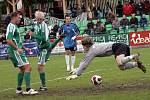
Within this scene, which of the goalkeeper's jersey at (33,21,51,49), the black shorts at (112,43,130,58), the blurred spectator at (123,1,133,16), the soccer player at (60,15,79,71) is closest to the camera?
the black shorts at (112,43,130,58)

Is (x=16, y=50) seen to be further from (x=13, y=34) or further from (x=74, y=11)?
(x=74, y=11)

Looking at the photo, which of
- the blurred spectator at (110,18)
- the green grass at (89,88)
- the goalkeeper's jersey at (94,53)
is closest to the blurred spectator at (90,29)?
the blurred spectator at (110,18)

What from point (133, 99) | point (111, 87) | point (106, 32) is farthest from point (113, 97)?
point (106, 32)

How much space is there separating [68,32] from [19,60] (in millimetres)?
8287

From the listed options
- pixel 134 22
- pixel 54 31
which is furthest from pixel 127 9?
pixel 54 31

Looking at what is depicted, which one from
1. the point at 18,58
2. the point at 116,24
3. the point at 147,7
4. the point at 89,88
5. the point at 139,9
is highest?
the point at 147,7

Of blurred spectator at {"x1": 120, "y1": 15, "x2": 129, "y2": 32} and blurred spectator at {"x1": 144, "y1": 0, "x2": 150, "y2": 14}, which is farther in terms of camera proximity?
blurred spectator at {"x1": 144, "y1": 0, "x2": 150, "y2": 14}

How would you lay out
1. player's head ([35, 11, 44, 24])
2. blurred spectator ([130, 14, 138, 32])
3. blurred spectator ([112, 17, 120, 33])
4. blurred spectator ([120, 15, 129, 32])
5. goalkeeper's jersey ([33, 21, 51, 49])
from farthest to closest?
blurred spectator ([112, 17, 120, 33]) < blurred spectator ([120, 15, 129, 32]) < blurred spectator ([130, 14, 138, 32]) < goalkeeper's jersey ([33, 21, 51, 49]) < player's head ([35, 11, 44, 24])

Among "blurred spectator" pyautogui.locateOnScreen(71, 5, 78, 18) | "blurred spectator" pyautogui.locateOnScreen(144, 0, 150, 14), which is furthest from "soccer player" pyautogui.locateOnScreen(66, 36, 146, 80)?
"blurred spectator" pyautogui.locateOnScreen(71, 5, 78, 18)

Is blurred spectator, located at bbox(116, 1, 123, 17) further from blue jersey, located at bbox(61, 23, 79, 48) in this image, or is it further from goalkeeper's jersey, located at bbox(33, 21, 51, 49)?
goalkeeper's jersey, located at bbox(33, 21, 51, 49)

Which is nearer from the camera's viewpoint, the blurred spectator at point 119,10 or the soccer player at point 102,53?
the soccer player at point 102,53

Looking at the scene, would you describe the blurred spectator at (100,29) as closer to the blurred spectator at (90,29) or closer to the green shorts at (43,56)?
the blurred spectator at (90,29)

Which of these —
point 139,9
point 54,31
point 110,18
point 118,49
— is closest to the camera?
point 118,49

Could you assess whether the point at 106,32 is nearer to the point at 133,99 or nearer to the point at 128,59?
the point at 128,59
